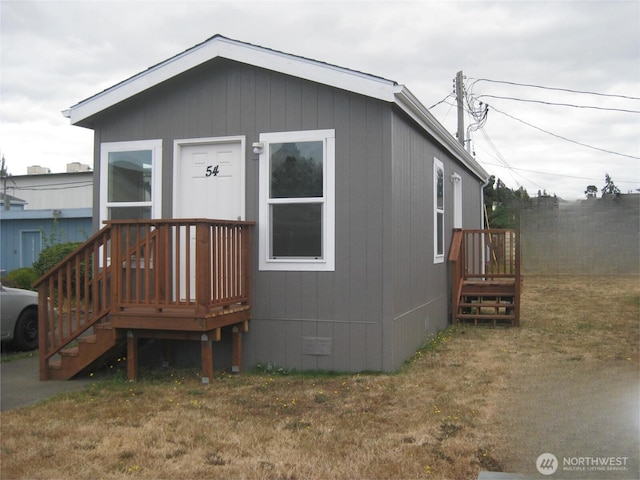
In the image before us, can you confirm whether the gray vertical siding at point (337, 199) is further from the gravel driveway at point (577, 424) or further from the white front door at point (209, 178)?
the gravel driveway at point (577, 424)

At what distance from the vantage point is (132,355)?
6816 mm

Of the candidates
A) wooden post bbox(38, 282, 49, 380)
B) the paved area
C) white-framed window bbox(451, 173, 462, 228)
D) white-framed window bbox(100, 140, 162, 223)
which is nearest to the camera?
the paved area

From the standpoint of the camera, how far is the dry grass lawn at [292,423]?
164 inches

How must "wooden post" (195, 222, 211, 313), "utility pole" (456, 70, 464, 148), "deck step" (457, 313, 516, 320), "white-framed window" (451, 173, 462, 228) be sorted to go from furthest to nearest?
"utility pole" (456, 70, 464, 148), "white-framed window" (451, 173, 462, 228), "deck step" (457, 313, 516, 320), "wooden post" (195, 222, 211, 313)

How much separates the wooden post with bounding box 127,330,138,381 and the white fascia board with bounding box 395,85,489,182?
386cm

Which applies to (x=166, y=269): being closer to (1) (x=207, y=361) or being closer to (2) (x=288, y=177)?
(1) (x=207, y=361)

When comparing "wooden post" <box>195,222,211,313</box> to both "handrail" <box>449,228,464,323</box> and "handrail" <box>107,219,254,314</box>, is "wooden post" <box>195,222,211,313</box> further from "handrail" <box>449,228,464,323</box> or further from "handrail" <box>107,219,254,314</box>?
"handrail" <box>449,228,464,323</box>

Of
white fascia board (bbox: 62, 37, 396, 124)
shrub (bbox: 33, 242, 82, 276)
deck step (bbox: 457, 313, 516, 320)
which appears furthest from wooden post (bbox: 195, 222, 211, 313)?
shrub (bbox: 33, 242, 82, 276)

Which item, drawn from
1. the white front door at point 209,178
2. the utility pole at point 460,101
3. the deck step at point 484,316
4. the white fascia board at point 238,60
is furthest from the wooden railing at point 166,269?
the utility pole at point 460,101

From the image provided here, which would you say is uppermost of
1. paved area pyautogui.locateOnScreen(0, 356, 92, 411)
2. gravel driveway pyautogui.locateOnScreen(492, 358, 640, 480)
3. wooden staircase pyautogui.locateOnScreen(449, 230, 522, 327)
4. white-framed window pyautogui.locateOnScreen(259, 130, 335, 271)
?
white-framed window pyautogui.locateOnScreen(259, 130, 335, 271)

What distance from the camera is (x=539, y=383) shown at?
6.28 meters

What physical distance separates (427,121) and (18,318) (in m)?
6.35

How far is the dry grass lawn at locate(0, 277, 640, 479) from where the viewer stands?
4.18 m

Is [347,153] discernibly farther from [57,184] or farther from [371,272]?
[57,184]
